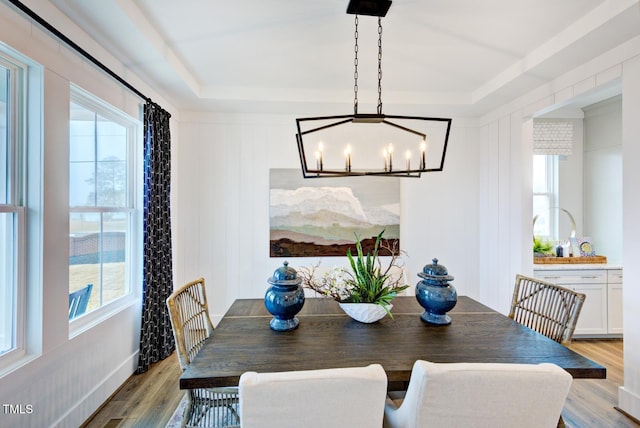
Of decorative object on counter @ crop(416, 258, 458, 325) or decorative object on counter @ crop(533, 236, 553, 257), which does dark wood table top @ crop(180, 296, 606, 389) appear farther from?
decorative object on counter @ crop(533, 236, 553, 257)

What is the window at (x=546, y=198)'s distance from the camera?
14.4 feet

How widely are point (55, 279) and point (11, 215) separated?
1.38ft

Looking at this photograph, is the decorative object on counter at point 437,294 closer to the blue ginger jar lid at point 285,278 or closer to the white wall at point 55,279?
the blue ginger jar lid at point 285,278

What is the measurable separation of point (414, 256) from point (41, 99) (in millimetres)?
3657

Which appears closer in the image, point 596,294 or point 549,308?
point 549,308

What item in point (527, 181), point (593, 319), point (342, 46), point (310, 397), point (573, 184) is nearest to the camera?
point (310, 397)

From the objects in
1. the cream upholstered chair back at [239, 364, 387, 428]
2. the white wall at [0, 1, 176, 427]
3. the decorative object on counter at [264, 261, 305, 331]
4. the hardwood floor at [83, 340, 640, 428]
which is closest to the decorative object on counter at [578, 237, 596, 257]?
the hardwood floor at [83, 340, 640, 428]

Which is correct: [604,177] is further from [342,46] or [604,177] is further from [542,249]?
[342,46]

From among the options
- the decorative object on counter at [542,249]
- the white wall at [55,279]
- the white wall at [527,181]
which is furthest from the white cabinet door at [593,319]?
the white wall at [55,279]

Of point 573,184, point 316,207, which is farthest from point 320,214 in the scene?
point 573,184

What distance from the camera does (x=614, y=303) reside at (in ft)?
11.5

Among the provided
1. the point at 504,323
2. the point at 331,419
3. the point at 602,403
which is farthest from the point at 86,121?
the point at 602,403

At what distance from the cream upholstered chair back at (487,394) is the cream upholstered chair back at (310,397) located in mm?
163

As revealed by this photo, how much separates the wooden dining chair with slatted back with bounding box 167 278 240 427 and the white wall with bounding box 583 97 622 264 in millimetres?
4585
